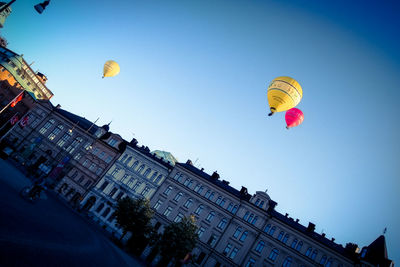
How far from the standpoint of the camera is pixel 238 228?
3159 cm

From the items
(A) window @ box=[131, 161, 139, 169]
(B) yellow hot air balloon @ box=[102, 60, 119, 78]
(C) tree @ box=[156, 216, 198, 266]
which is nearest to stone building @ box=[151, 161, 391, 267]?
(C) tree @ box=[156, 216, 198, 266]

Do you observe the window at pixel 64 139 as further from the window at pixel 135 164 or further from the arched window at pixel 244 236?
the arched window at pixel 244 236

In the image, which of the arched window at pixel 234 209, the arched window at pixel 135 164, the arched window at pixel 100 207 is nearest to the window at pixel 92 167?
the arched window at pixel 100 207

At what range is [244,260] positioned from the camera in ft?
95.7

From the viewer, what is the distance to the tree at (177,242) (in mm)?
24016

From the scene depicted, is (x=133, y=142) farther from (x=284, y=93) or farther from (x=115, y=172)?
(x=284, y=93)

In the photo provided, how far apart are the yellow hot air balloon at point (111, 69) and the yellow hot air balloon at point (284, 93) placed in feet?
55.1

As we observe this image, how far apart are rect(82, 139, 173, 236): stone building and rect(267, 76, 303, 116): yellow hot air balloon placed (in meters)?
27.9

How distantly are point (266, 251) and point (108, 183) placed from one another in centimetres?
2820

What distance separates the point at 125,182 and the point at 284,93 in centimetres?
3282

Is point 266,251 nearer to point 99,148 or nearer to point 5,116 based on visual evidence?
point 99,148

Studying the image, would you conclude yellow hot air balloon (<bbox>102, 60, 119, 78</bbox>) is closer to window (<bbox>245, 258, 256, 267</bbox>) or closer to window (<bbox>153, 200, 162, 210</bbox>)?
window (<bbox>153, 200, 162, 210</bbox>)

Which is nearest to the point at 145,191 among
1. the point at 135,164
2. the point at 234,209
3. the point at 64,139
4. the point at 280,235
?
the point at 135,164

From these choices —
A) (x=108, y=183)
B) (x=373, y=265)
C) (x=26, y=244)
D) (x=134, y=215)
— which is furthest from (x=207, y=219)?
(x=26, y=244)
